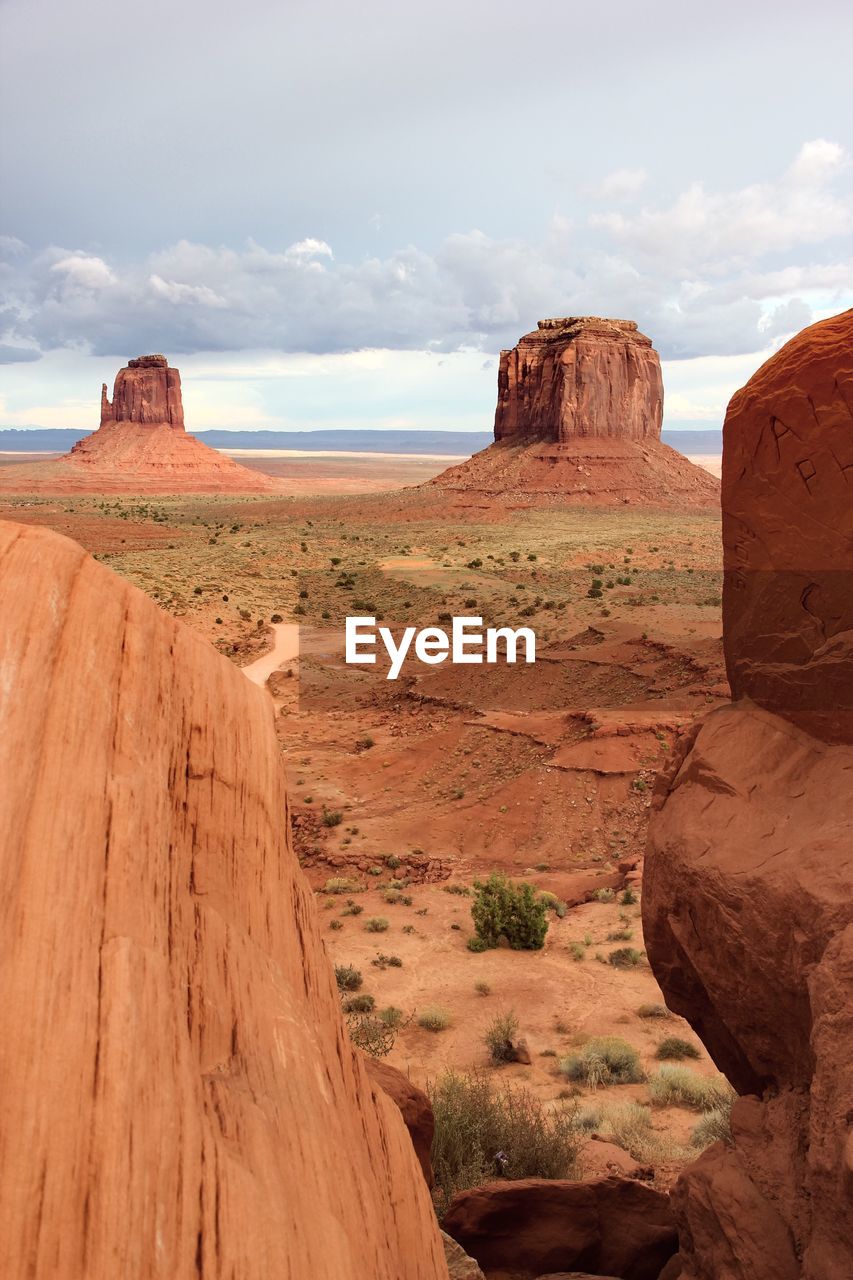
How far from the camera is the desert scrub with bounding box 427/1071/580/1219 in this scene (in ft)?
23.6

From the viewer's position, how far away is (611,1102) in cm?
944

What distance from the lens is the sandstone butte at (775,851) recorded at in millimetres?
4352

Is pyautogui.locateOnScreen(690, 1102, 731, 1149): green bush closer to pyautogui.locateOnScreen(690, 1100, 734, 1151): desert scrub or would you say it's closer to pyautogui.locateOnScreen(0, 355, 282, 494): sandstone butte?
pyautogui.locateOnScreen(690, 1100, 734, 1151): desert scrub

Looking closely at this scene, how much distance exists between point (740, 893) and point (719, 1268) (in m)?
1.76

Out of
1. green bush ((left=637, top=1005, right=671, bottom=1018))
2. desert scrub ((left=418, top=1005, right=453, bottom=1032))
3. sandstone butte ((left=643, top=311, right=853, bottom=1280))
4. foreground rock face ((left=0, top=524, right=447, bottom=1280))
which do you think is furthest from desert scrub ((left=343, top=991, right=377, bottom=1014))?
foreground rock face ((left=0, top=524, right=447, bottom=1280))

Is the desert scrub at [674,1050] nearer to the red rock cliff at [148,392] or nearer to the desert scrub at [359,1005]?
the desert scrub at [359,1005]

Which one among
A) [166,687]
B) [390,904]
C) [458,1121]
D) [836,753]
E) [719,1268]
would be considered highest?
[166,687]

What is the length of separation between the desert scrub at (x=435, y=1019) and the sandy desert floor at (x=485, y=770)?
16 centimetres

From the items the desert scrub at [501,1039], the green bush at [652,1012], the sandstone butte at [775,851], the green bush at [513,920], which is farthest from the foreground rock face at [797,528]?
the green bush at [513,920]

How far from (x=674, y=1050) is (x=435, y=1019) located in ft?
8.92

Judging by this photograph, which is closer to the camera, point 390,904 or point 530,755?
point 390,904

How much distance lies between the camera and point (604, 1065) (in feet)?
33.0

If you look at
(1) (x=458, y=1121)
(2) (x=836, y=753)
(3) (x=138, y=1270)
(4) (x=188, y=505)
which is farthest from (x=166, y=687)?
(4) (x=188, y=505)

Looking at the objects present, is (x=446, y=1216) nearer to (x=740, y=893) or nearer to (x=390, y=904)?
(x=740, y=893)
